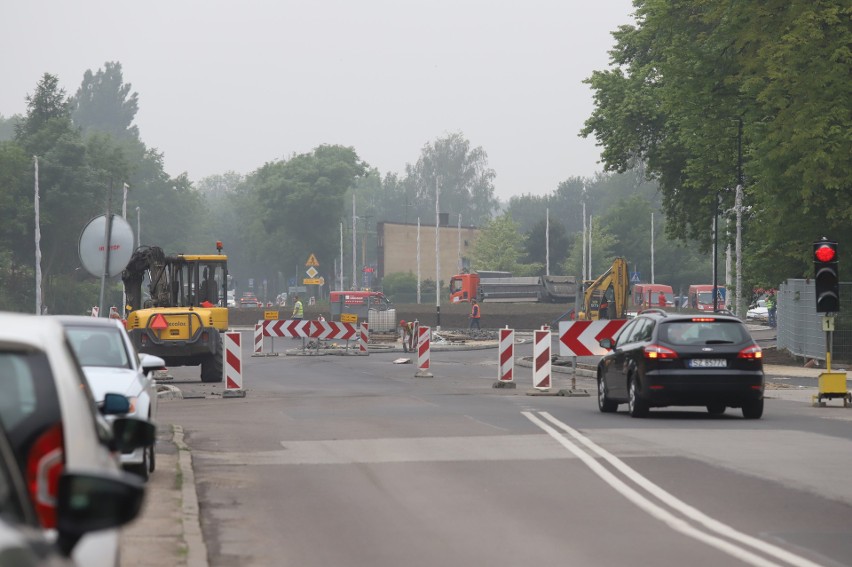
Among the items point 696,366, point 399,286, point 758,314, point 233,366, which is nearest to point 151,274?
point 233,366

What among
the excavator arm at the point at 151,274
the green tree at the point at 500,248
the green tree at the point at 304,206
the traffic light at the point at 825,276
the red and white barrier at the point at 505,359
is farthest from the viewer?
the green tree at the point at 304,206

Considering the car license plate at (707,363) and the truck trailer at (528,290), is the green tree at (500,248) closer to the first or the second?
the truck trailer at (528,290)

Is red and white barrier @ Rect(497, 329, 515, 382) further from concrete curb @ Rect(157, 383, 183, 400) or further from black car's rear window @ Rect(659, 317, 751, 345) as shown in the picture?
black car's rear window @ Rect(659, 317, 751, 345)

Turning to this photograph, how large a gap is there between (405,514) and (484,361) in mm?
37575

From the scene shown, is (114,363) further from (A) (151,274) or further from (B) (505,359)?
(A) (151,274)

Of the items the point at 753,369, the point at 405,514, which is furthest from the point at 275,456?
the point at 753,369

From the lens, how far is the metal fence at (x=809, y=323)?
42.8 meters

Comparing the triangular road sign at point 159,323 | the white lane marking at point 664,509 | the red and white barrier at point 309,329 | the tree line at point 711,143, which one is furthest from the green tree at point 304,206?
the white lane marking at point 664,509

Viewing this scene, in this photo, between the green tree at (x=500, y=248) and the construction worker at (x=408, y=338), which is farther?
the green tree at (x=500, y=248)

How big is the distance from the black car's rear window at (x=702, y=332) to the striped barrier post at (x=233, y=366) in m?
8.95

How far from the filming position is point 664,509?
38.8ft

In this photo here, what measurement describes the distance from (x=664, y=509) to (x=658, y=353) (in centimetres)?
1000

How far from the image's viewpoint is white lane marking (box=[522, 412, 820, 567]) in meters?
9.48

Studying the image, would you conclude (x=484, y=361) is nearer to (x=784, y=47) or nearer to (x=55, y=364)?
(x=784, y=47)
